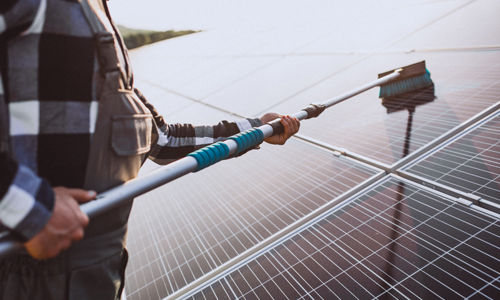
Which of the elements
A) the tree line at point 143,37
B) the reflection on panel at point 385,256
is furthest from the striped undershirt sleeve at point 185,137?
the tree line at point 143,37

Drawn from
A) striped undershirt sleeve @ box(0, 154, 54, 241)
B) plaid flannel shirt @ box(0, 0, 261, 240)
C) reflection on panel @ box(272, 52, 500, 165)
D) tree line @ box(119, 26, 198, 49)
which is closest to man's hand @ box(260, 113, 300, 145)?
reflection on panel @ box(272, 52, 500, 165)

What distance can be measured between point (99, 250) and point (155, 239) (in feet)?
2.53

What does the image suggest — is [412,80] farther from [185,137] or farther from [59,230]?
[59,230]

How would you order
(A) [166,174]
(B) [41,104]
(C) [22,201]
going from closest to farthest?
(C) [22,201], (B) [41,104], (A) [166,174]

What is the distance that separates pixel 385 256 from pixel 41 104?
1094 mm

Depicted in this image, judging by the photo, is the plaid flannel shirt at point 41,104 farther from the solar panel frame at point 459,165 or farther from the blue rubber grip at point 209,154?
the solar panel frame at point 459,165

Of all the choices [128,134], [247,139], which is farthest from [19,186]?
[247,139]

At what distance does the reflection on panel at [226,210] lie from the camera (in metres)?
1.50

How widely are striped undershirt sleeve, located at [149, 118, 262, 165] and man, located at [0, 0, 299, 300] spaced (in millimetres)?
262

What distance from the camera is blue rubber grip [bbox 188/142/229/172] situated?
1.11m

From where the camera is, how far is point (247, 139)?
127 cm

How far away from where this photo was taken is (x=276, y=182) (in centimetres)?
180

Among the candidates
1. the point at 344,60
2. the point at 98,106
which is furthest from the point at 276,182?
the point at 344,60

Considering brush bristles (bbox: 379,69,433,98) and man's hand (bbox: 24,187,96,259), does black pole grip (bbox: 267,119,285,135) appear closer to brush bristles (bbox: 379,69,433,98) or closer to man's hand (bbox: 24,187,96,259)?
man's hand (bbox: 24,187,96,259)
